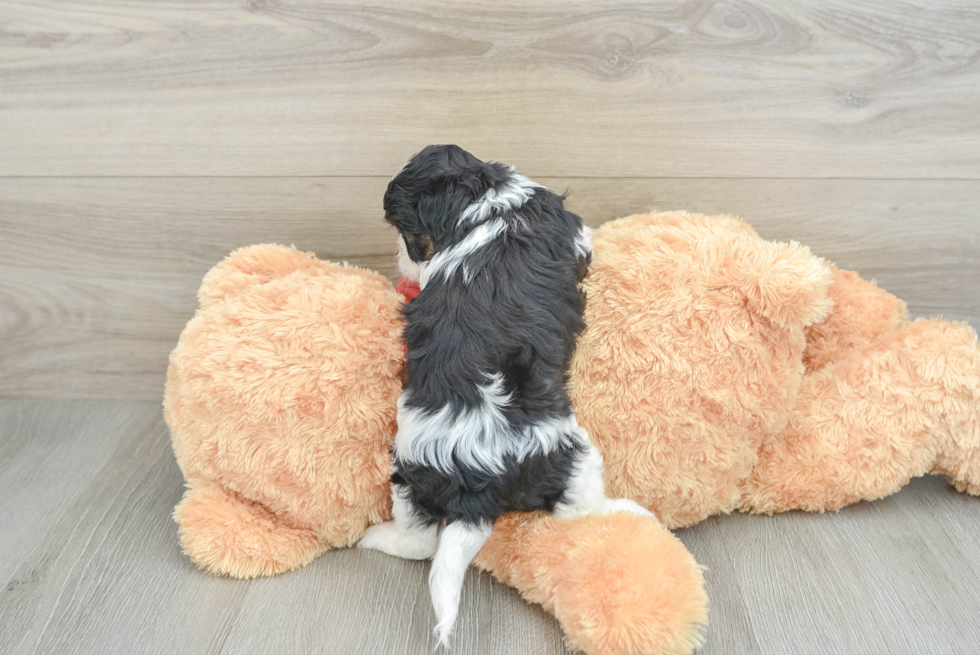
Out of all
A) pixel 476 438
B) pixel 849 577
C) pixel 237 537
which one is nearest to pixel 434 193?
pixel 476 438

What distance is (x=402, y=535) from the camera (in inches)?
40.2

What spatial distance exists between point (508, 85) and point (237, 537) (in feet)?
2.67

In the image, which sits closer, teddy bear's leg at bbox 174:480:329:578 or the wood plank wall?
teddy bear's leg at bbox 174:480:329:578

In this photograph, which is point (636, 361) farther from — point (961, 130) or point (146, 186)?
point (146, 186)

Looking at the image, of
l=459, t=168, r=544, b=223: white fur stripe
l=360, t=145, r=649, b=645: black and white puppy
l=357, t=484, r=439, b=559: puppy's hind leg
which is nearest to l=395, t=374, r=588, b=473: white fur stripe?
l=360, t=145, r=649, b=645: black and white puppy

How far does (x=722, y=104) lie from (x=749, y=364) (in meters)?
0.47

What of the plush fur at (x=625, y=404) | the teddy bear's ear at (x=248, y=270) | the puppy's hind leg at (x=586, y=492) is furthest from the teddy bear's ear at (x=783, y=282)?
the teddy bear's ear at (x=248, y=270)

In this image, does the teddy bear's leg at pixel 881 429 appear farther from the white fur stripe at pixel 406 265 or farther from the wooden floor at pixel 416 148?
the white fur stripe at pixel 406 265

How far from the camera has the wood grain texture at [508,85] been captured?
1.17 metres

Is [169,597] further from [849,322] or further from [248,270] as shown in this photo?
[849,322]

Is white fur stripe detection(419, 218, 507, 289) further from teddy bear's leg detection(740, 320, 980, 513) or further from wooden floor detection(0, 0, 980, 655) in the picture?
teddy bear's leg detection(740, 320, 980, 513)

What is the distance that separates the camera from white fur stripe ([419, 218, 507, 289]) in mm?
911

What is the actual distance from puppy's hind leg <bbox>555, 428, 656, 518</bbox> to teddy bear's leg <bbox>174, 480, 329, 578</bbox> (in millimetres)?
377

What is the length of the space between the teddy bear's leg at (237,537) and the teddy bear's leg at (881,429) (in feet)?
2.19
